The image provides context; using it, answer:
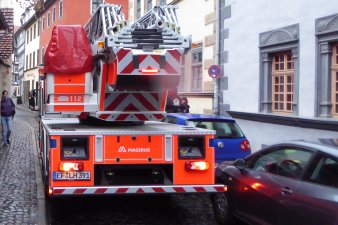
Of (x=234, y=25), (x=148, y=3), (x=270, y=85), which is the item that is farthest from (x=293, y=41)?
(x=148, y=3)

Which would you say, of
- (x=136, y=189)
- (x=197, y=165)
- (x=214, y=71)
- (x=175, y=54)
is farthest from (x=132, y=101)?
(x=214, y=71)

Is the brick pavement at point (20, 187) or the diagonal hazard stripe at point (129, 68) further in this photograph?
the brick pavement at point (20, 187)

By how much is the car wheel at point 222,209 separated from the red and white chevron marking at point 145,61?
1.82 meters

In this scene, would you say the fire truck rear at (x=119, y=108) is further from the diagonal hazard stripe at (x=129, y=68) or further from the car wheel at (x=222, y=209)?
the car wheel at (x=222, y=209)

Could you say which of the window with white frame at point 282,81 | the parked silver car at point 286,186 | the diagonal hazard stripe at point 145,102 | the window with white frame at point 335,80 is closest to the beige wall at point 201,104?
the window with white frame at point 282,81

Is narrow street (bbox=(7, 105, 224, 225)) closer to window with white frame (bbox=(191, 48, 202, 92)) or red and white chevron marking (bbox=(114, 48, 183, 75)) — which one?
red and white chevron marking (bbox=(114, 48, 183, 75))

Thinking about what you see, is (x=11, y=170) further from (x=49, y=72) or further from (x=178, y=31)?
(x=178, y=31)

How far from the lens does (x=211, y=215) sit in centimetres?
771

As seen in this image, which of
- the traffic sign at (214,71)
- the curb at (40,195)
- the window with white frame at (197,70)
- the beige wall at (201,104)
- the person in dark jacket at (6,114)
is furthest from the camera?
the window with white frame at (197,70)

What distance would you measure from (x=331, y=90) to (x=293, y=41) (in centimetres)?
179

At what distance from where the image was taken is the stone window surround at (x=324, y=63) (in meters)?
11.5

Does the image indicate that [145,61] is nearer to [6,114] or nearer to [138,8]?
[6,114]

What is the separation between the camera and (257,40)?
577 inches

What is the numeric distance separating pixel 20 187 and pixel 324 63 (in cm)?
698
